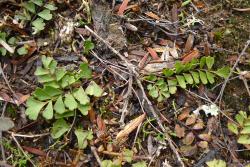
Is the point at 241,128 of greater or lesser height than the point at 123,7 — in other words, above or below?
below

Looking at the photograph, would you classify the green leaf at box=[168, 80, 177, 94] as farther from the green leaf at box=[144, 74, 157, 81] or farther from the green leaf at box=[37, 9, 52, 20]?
the green leaf at box=[37, 9, 52, 20]

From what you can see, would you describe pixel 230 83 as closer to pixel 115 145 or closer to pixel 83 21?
pixel 115 145

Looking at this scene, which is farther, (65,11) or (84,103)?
(65,11)

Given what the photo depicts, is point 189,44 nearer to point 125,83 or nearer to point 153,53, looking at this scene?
point 153,53

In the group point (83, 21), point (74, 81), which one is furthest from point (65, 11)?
point (74, 81)

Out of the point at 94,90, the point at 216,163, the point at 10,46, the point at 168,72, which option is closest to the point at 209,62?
the point at 168,72

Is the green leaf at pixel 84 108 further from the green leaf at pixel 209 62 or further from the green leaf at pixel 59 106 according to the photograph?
the green leaf at pixel 209 62
